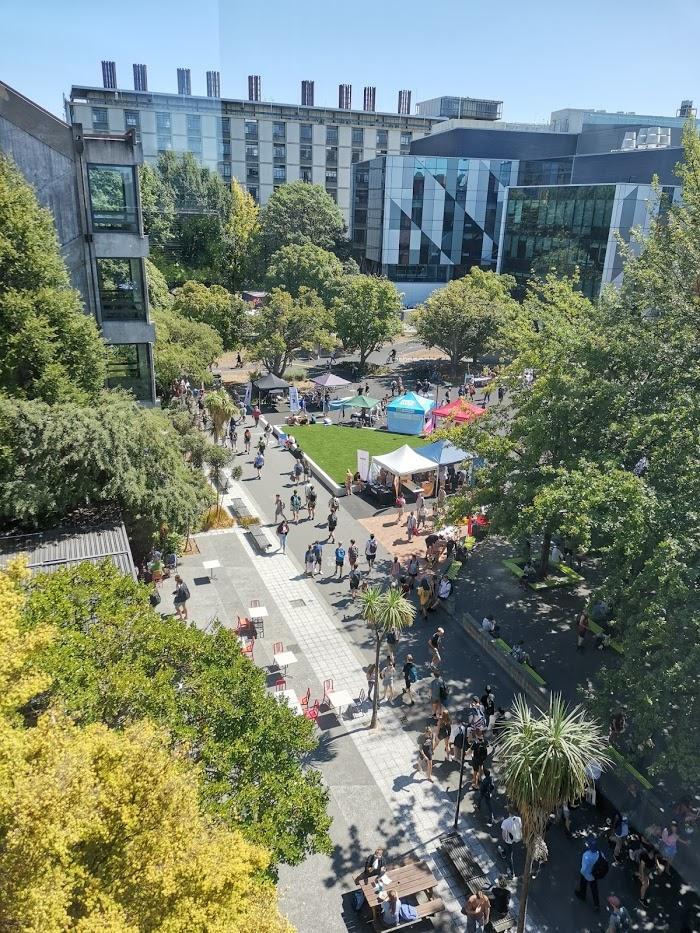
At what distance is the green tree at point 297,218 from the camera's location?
64.5 meters

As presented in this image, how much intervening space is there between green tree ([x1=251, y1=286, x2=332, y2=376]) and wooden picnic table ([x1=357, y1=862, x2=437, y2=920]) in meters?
33.4

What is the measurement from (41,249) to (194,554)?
10826 mm

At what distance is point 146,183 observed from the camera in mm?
59406

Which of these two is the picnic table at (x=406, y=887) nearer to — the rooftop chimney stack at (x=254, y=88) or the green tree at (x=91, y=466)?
the green tree at (x=91, y=466)

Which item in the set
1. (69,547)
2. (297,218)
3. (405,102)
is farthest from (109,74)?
(69,547)

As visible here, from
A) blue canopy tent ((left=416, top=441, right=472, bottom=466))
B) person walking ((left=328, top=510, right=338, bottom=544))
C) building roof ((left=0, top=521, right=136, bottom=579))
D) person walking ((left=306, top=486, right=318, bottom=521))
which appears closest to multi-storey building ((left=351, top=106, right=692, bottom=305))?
blue canopy tent ((left=416, top=441, right=472, bottom=466))

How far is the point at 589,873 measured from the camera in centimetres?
1153

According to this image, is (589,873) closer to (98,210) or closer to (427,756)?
(427,756)

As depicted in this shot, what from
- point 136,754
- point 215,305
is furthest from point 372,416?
point 136,754

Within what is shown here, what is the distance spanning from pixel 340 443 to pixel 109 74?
89605mm

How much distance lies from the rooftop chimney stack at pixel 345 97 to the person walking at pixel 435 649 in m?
92.9

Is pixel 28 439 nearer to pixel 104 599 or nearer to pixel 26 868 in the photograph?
pixel 104 599

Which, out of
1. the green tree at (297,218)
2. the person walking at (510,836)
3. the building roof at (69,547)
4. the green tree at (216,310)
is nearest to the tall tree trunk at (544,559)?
the person walking at (510,836)

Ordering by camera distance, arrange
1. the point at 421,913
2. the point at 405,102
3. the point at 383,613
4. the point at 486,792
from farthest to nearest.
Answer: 1. the point at 405,102
2. the point at 383,613
3. the point at 486,792
4. the point at 421,913
